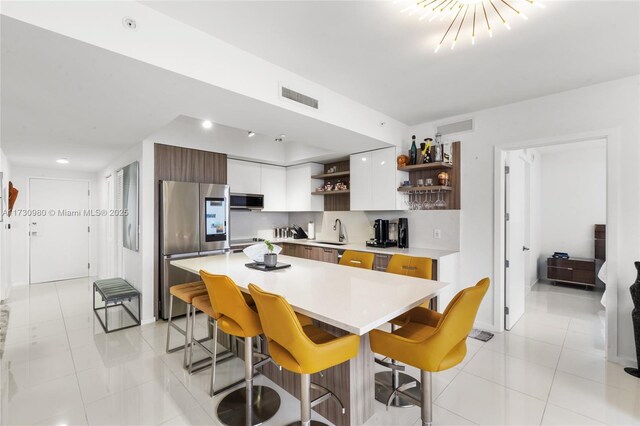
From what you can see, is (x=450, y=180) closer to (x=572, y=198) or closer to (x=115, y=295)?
(x=572, y=198)

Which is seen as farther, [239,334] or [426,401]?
[239,334]

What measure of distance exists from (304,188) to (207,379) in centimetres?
351

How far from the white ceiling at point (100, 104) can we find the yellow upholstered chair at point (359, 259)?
1.35 m

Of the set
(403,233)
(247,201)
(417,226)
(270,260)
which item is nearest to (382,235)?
(403,233)

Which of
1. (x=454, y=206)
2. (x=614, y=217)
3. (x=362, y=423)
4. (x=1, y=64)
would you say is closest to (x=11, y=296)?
(x=1, y=64)

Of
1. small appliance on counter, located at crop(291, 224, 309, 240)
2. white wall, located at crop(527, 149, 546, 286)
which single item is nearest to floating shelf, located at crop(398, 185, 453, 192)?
small appliance on counter, located at crop(291, 224, 309, 240)

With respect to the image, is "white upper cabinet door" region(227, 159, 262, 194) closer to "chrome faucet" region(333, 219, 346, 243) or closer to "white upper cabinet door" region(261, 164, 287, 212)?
"white upper cabinet door" region(261, 164, 287, 212)

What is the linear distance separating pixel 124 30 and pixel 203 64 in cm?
47

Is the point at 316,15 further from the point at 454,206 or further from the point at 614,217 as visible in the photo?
the point at 614,217

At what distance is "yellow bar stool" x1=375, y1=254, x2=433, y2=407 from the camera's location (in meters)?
2.18

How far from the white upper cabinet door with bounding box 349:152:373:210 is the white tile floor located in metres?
2.23

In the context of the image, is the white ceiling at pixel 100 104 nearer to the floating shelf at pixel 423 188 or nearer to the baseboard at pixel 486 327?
the floating shelf at pixel 423 188

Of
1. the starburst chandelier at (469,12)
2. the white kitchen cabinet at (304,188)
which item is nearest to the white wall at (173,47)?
the starburst chandelier at (469,12)

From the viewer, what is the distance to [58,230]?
6.17 meters
